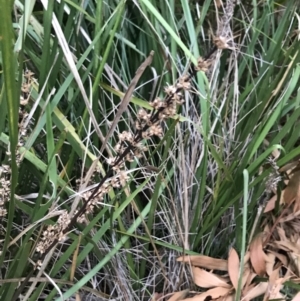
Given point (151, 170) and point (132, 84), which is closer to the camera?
point (132, 84)

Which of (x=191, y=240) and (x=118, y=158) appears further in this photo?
(x=191, y=240)

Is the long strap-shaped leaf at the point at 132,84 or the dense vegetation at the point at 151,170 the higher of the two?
the long strap-shaped leaf at the point at 132,84

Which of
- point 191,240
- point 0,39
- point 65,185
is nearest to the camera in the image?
point 0,39

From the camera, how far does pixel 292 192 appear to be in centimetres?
62

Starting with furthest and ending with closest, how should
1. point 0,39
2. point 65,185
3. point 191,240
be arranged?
point 191,240 < point 65,185 < point 0,39

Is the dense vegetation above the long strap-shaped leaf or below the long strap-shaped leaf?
below

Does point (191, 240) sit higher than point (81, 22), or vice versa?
point (81, 22)

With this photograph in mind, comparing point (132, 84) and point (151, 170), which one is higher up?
point (132, 84)

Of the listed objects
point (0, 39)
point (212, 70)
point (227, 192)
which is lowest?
point (227, 192)

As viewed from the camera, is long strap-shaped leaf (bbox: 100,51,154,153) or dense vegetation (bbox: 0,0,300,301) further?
dense vegetation (bbox: 0,0,300,301)

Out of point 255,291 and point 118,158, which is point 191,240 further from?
point 118,158

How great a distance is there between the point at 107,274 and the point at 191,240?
0.12 metres

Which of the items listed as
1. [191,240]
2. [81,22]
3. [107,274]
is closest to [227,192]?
[191,240]

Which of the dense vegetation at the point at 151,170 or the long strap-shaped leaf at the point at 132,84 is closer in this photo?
the long strap-shaped leaf at the point at 132,84
